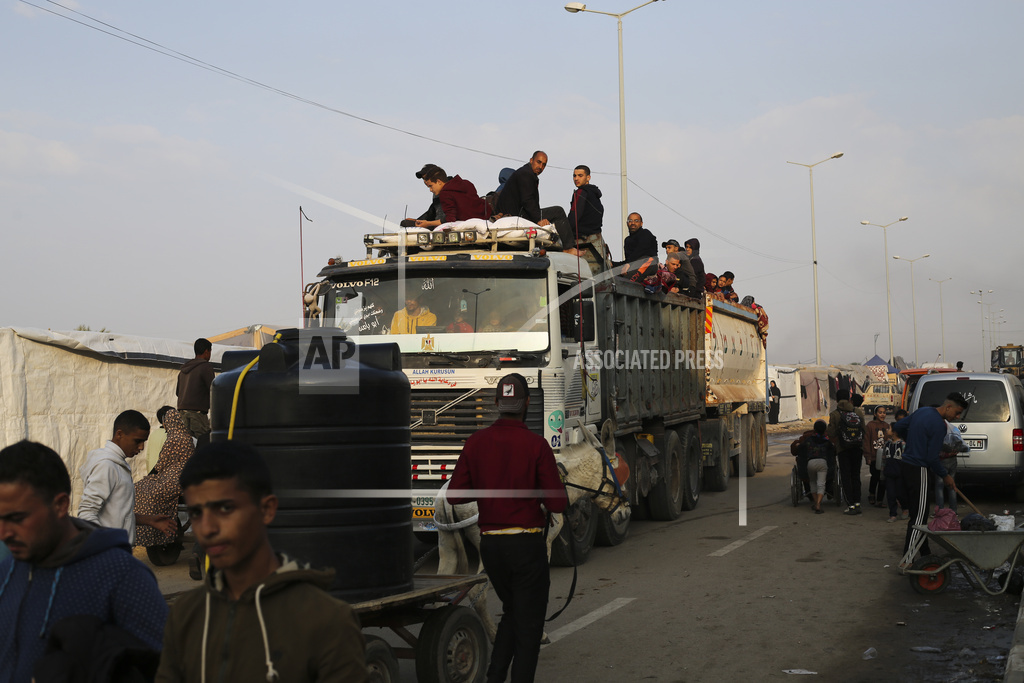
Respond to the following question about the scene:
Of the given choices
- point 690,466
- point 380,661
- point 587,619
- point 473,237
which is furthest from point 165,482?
point 690,466

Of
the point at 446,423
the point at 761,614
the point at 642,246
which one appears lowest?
the point at 761,614

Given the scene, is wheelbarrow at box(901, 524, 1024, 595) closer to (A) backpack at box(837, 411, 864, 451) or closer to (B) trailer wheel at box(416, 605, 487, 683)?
(B) trailer wheel at box(416, 605, 487, 683)

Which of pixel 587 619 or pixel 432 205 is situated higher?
pixel 432 205

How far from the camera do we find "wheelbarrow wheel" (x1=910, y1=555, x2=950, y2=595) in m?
9.22

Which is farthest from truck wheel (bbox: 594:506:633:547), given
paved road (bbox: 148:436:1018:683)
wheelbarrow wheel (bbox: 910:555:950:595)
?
wheelbarrow wheel (bbox: 910:555:950:595)

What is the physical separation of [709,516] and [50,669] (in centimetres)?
1339

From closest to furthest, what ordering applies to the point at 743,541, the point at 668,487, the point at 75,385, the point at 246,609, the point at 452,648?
the point at 246,609 < the point at 452,648 < the point at 743,541 < the point at 75,385 < the point at 668,487

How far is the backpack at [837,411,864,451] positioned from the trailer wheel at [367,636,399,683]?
1099 cm

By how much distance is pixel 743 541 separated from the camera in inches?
494

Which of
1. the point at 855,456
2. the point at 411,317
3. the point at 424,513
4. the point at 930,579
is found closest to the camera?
the point at 930,579

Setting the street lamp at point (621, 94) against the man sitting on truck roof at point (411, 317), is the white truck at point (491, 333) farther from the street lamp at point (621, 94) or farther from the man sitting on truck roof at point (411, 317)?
the street lamp at point (621, 94)

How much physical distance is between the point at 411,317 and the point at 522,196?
9.75ft

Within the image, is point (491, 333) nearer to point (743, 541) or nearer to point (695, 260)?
point (743, 541)

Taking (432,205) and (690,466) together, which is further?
(690,466)
